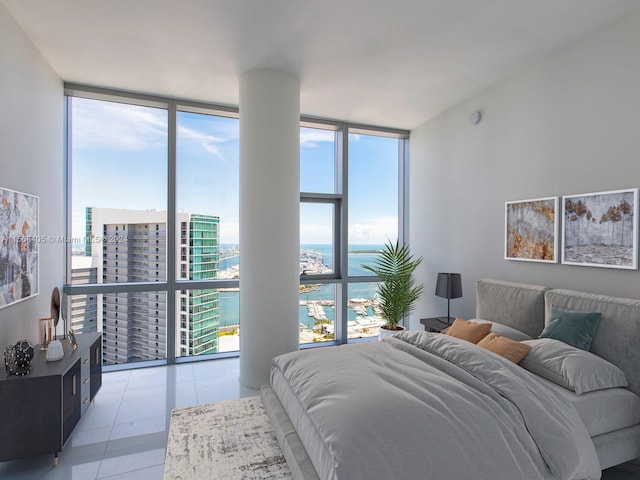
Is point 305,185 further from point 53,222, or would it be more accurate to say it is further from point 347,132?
point 53,222

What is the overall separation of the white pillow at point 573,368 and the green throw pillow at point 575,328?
12 centimetres

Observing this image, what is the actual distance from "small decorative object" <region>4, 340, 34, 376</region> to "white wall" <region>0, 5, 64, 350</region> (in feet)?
1.24

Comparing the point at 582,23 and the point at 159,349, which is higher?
the point at 582,23

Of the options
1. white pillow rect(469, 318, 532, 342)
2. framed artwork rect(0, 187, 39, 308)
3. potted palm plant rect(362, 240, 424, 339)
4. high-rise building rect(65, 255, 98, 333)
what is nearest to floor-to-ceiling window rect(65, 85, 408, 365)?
high-rise building rect(65, 255, 98, 333)

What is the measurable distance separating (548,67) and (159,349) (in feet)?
15.9

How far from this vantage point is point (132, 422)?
277cm

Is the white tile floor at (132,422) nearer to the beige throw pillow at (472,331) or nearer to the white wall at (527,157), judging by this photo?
the beige throw pillow at (472,331)

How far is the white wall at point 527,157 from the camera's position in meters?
2.53

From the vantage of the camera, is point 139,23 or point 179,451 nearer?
point 179,451

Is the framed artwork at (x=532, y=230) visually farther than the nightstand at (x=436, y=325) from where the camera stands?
→ No

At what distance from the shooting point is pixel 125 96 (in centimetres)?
378

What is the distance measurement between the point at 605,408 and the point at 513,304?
1122 millimetres

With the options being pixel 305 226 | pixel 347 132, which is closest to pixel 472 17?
pixel 347 132

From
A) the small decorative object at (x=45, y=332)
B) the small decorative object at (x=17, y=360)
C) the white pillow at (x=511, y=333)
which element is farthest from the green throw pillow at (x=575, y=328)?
the small decorative object at (x=45, y=332)
